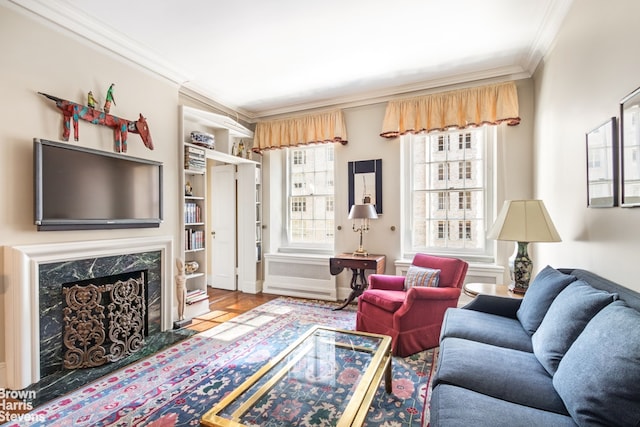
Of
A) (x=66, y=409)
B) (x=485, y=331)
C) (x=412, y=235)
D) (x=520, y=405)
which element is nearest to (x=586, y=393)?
(x=520, y=405)

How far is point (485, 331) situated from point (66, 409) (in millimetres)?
2628

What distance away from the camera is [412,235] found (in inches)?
160

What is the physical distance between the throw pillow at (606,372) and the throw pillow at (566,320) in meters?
0.10

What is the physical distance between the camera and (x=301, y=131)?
4410 mm

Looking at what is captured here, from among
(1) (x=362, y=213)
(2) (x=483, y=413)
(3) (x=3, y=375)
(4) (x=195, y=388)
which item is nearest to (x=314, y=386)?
(2) (x=483, y=413)

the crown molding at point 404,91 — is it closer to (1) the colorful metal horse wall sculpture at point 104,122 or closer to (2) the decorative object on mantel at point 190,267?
(1) the colorful metal horse wall sculpture at point 104,122

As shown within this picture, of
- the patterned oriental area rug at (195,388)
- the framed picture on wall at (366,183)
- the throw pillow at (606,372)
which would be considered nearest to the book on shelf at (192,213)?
Answer: the patterned oriental area rug at (195,388)

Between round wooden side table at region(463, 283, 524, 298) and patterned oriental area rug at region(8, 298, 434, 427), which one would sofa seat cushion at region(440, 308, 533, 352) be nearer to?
round wooden side table at region(463, 283, 524, 298)

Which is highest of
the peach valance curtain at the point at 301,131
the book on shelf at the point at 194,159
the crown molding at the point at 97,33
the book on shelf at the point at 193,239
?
the crown molding at the point at 97,33

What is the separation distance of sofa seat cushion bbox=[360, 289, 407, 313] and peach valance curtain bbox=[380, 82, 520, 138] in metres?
1.99

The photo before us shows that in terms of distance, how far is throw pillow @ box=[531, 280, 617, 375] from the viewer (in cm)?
135

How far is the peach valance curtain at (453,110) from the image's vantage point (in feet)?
11.0

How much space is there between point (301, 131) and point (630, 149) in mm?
3518

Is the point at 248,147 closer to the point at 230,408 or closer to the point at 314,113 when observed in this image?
the point at 314,113
